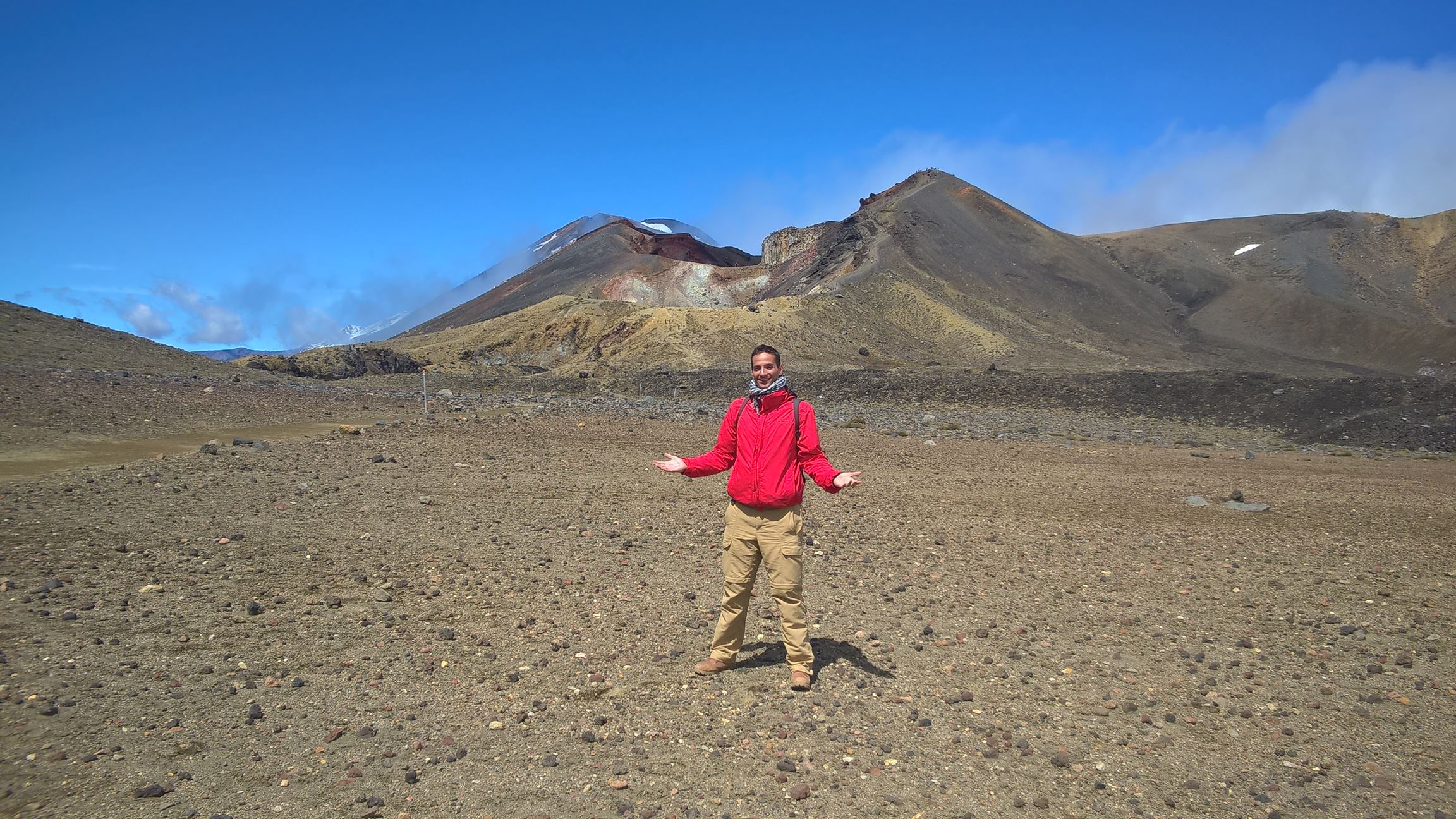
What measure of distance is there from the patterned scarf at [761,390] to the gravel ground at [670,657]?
71.0 inches

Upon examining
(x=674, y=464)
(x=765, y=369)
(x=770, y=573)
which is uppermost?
(x=765, y=369)

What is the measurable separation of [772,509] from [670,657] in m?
1.36

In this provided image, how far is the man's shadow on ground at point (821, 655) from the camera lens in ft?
18.9

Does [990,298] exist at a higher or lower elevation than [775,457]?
higher

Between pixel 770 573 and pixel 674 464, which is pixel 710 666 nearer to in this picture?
pixel 770 573

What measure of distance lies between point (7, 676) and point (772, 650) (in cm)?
462

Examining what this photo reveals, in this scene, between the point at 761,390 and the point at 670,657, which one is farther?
the point at 670,657

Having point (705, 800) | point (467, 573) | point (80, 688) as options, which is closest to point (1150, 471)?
point (467, 573)

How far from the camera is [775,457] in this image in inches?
214

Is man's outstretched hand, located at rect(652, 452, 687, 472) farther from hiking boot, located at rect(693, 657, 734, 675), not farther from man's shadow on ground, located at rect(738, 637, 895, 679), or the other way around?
man's shadow on ground, located at rect(738, 637, 895, 679)

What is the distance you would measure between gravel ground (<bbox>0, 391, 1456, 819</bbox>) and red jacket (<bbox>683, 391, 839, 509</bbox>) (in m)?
1.24

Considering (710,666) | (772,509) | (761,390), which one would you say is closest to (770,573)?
(772,509)

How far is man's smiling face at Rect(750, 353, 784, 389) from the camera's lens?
5520 mm

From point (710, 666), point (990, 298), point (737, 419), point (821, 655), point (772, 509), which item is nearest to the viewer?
point (772, 509)
